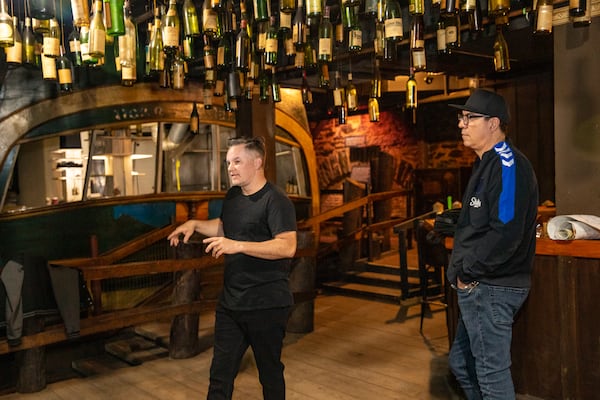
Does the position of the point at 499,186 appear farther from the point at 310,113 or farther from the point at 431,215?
the point at 310,113

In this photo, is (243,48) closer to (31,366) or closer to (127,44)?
(127,44)

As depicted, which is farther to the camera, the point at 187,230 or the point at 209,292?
the point at 209,292

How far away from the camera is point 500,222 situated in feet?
9.02

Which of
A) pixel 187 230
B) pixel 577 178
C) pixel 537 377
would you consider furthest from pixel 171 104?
pixel 537 377

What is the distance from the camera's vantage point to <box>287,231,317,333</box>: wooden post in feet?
20.2

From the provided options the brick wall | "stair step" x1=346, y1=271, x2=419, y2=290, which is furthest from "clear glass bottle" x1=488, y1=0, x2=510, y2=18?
the brick wall

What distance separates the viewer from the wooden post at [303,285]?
617 cm

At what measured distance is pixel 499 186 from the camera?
279 cm

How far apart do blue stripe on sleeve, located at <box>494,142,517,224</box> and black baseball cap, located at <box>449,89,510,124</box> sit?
0.24 meters

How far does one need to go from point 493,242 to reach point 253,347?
1.39 metres

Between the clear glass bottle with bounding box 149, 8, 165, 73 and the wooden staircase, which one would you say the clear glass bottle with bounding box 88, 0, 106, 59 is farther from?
the wooden staircase

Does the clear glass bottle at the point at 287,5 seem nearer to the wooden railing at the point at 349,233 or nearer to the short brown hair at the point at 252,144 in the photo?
the short brown hair at the point at 252,144

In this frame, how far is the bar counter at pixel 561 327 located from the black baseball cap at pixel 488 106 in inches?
42.0

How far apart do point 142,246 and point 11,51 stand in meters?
3.87
